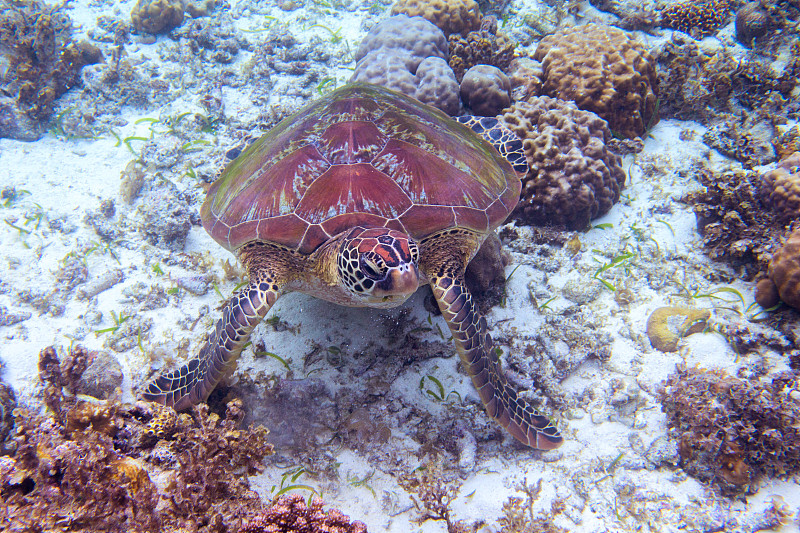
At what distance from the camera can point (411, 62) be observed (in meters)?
4.83

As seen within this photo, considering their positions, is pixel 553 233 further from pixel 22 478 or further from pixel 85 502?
pixel 22 478

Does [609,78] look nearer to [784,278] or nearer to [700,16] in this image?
[784,278]

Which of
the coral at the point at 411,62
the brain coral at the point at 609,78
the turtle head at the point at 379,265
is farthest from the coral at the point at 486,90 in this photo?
the turtle head at the point at 379,265

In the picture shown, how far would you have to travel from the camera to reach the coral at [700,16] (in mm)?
6016

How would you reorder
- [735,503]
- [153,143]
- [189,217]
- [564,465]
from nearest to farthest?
[735,503], [564,465], [189,217], [153,143]

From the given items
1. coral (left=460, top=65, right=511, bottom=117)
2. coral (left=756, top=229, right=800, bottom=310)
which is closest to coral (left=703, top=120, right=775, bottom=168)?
coral (left=756, top=229, right=800, bottom=310)

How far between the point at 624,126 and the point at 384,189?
12.9ft

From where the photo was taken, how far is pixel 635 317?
3297 millimetres

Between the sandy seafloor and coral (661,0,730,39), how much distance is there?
108 inches

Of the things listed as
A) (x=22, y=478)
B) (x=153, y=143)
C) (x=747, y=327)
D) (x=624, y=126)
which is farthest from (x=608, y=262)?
(x=153, y=143)

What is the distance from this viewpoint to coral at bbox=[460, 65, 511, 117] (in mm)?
4504

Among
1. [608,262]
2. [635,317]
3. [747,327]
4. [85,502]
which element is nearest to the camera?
[85,502]

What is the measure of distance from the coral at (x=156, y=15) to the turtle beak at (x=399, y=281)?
8452 millimetres

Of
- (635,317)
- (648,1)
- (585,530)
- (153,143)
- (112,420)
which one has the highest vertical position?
(648,1)
